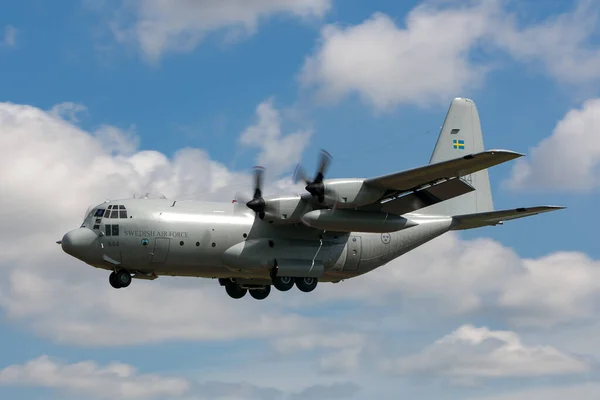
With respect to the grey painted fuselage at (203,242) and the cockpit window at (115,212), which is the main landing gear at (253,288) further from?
the cockpit window at (115,212)

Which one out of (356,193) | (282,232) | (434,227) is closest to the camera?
(356,193)

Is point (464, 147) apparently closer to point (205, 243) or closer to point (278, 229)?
point (278, 229)

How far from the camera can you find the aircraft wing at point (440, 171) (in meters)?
26.2

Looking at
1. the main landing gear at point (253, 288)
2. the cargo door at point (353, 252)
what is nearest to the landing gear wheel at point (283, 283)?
the main landing gear at point (253, 288)

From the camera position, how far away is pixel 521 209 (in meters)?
31.2

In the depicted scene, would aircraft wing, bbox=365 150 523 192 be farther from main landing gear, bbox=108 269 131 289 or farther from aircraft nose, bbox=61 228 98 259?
aircraft nose, bbox=61 228 98 259

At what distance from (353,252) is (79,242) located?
364 inches

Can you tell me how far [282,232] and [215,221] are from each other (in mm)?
2345

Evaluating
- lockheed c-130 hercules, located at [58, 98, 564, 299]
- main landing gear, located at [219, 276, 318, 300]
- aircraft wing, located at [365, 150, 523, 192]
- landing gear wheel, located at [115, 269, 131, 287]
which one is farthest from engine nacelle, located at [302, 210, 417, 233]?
landing gear wheel, located at [115, 269, 131, 287]

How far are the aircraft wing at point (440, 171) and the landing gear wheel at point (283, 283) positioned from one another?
181 inches

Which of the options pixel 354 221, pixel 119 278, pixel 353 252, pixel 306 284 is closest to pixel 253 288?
pixel 306 284

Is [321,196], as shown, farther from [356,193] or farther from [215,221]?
[215,221]

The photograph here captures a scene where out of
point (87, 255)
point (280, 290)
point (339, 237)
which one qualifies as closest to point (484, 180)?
point (339, 237)

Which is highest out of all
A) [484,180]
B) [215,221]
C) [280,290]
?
[484,180]
